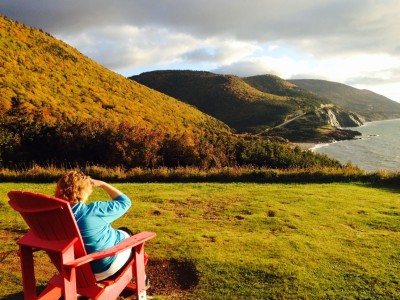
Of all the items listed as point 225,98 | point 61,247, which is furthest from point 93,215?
point 225,98

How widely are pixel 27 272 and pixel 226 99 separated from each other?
12214 centimetres

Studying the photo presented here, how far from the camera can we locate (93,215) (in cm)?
380

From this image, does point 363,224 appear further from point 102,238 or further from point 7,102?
point 7,102

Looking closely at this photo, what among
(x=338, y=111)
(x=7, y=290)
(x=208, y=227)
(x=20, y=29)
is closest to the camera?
(x=7, y=290)

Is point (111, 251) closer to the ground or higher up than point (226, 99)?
closer to the ground

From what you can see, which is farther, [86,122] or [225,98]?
[225,98]

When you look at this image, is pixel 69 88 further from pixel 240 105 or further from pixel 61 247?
pixel 240 105

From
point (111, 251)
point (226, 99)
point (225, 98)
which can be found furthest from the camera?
point (225, 98)

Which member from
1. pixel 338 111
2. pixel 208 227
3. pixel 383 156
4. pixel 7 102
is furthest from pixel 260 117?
pixel 208 227

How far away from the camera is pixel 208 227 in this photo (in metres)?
7.81

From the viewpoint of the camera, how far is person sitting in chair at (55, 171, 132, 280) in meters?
3.77

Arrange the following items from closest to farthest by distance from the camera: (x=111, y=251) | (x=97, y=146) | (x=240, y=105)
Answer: (x=111, y=251), (x=97, y=146), (x=240, y=105)

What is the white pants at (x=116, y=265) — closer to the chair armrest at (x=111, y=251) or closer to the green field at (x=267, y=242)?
the chair armrest at (x=111, y=251)

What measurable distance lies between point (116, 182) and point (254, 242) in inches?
346
